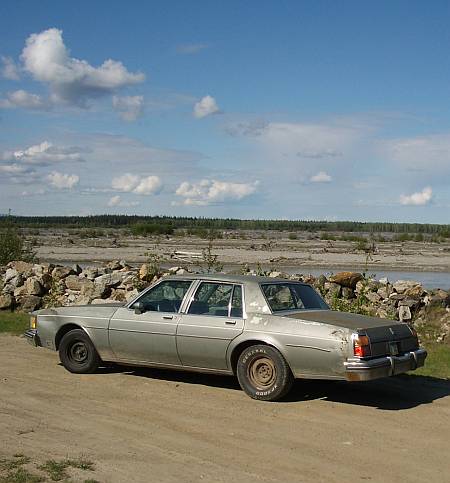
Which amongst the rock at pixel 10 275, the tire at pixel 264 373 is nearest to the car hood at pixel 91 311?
the tire at pixel 264 373

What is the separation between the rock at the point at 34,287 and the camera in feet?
60.6

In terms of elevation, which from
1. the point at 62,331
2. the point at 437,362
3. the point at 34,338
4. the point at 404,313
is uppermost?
the point at 404,313

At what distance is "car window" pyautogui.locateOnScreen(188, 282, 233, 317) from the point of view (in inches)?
376

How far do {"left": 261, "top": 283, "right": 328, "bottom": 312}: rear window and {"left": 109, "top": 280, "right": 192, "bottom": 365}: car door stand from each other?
3.60 feet

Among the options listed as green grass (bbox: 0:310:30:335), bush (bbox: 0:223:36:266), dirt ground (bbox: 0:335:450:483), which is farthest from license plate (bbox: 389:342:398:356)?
bush (bbox: 0:223:36:266)

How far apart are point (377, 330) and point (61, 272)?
12.1m

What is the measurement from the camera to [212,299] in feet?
31.9

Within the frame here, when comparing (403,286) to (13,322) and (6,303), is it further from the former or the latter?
(6,303)

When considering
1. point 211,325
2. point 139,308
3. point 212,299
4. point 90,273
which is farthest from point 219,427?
point 90,273

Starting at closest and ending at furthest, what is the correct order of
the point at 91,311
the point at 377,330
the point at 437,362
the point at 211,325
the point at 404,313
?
the point at 377,330, the point at 211,325, the point at 91,311, the point at 437,362, the point at 404,313

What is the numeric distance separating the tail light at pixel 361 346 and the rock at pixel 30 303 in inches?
444

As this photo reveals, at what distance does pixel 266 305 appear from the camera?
9.25m

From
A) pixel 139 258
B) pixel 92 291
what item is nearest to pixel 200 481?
pixel 92 291

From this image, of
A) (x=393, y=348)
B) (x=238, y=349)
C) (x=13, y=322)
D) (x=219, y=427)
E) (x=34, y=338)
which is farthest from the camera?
(x=13, y=322)
